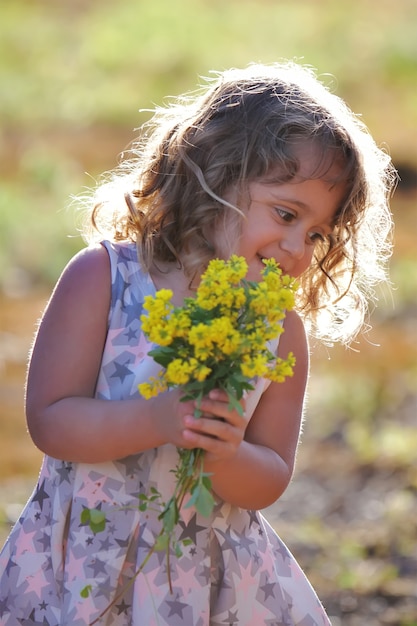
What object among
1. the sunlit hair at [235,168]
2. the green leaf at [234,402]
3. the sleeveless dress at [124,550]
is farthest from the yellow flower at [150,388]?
the sunlit hair at [235,168]

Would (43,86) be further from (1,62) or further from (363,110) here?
(363,110)

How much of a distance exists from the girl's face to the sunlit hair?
0.7 inches

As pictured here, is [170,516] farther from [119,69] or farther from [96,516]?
[119,69]

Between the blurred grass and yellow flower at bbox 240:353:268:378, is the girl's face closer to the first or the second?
yellow flower at bbox 240:353:268:378

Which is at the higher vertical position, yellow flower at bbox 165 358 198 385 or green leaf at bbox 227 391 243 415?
yellow flower at bbox 165 358 198 385

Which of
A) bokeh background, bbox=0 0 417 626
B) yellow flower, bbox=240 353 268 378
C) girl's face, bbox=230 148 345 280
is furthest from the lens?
bokeh background, bbox=0 0 417 626

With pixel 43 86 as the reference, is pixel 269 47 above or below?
above

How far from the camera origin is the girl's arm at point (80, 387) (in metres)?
2.03

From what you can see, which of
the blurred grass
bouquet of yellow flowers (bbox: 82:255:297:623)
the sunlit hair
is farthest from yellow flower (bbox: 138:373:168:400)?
the blurred grass

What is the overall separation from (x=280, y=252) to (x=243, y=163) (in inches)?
7.5

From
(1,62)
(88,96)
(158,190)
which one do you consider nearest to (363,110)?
(88,96)

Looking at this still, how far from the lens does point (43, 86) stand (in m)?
14.5

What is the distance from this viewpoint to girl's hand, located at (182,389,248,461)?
1813 mm

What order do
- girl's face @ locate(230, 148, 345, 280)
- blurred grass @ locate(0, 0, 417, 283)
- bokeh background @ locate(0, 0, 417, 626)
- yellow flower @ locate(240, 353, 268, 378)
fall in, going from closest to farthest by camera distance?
yellow flower @ locate(240, 353, 268, 378) → girl's face @ locate(230, 148, 345, 280) → bokeh background @ locate(0, 0, 417, 626) → blurred grass @ locate(0, 0, 417, 283)
